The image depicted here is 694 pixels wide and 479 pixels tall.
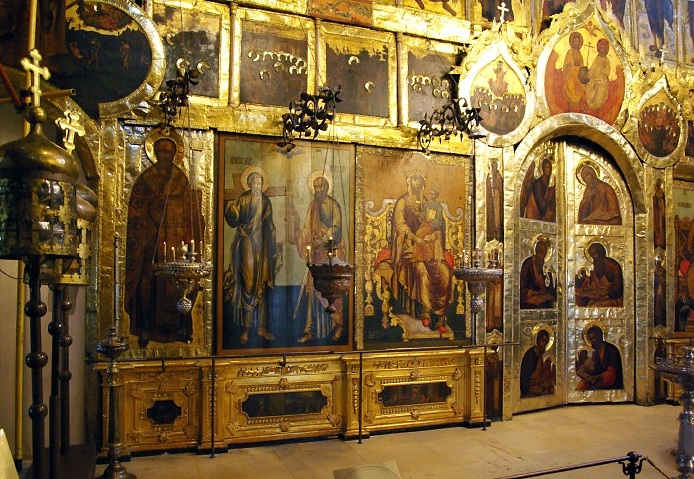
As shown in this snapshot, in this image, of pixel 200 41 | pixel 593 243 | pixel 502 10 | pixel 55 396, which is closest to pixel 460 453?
pixel 55 396

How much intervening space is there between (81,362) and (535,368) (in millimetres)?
6756

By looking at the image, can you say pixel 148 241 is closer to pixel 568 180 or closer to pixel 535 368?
pixel 535 368

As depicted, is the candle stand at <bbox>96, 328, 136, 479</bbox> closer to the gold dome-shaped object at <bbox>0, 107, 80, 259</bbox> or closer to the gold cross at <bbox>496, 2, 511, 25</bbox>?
the gold dome-shaped object at <bbox>0, 107, 80, 259</bbox>

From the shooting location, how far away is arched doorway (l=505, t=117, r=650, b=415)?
9.56 meters

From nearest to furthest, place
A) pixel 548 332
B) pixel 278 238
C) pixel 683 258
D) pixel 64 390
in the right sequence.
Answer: pixel 64 390 < pixel 278 238 < pixel 548 332 < pixel 683 258

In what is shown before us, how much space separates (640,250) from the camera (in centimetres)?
1021

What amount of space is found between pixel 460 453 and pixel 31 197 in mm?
5624

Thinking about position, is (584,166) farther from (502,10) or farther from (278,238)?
(278,238)

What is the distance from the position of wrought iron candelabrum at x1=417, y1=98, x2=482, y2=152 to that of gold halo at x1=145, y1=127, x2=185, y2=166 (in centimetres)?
325

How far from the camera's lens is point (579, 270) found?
10.1 metres

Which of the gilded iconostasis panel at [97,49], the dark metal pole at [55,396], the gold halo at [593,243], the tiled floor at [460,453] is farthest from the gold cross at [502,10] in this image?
the dark metal pole at [55,396]

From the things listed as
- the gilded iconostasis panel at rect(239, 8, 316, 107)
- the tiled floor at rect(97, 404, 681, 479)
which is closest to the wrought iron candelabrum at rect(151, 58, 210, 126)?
the gilded iconostasis panel at rect(239, 8, 316, 107)

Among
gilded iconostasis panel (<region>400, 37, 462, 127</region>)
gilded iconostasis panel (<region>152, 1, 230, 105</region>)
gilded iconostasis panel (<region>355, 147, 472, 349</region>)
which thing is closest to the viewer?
gilded iconostasis panel (<region>152, 1, 230, 105</region>)

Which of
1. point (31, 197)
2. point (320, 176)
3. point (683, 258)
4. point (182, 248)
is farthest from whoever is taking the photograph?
point (683, 258)
